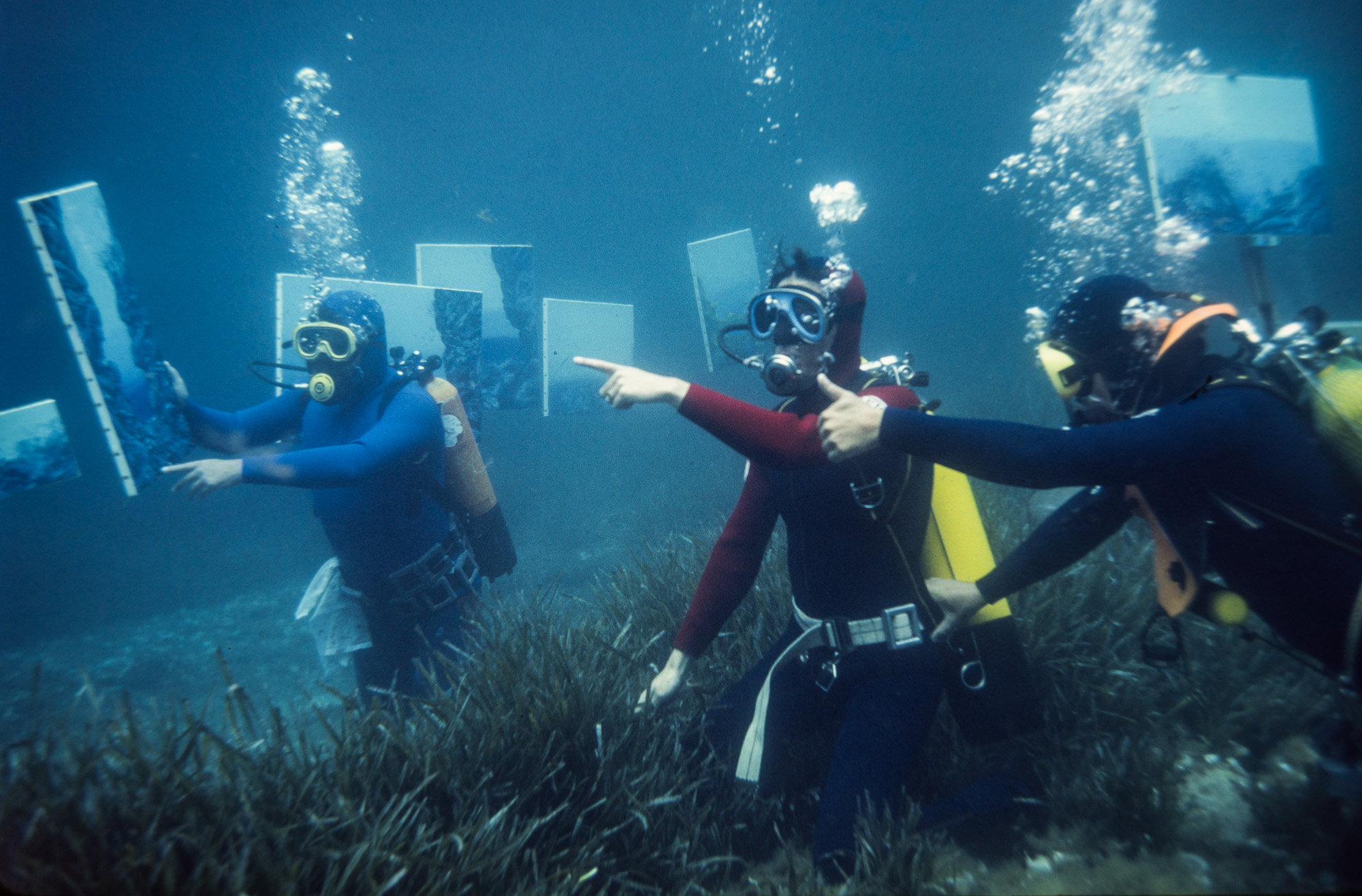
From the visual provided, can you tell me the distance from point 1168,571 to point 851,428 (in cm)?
156

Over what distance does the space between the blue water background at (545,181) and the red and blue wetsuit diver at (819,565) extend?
287 inches

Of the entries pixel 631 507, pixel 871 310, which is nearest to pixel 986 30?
pixel 871 310

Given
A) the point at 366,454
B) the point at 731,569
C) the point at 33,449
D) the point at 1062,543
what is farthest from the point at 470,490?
the point at 33,449

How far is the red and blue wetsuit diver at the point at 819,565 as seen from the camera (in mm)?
2008

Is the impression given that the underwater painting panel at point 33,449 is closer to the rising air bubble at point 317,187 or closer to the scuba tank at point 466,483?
the rising air bubble at point 317,187

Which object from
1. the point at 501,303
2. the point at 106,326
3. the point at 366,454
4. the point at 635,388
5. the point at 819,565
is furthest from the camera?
the point at 501,303

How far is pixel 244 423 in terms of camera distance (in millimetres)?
3770

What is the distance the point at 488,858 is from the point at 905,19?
40.6 meters

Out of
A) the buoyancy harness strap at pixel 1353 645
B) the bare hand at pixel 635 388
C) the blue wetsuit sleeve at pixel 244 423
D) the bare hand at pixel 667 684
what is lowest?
the bare hand at pixel 667 684

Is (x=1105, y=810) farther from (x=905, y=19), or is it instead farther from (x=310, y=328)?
(x=905, y=19)

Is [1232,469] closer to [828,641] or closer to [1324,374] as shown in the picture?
[1324,374]

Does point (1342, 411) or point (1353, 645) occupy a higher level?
point (1342, 411)

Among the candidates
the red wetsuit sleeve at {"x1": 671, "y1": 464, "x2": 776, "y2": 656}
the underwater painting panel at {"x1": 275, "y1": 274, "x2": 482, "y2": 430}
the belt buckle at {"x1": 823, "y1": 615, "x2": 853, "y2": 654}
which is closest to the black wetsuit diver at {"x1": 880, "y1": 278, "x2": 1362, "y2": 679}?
the belt buckle at {"x1": 823, "y1": 615, "x2": 853, "y2": 654}

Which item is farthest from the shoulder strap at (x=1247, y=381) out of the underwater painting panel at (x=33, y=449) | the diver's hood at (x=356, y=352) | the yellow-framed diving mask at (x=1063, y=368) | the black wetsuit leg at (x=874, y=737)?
the underwater painting panel at (x=33, y=449)
